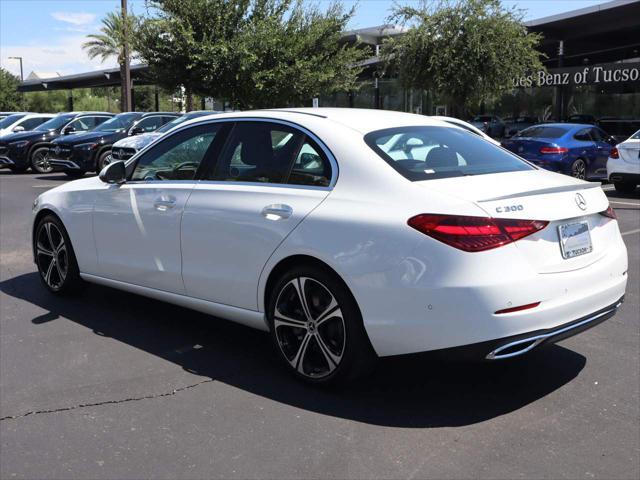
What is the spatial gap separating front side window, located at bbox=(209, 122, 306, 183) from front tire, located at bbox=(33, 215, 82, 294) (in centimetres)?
194

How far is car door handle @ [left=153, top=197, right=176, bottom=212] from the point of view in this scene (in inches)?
191

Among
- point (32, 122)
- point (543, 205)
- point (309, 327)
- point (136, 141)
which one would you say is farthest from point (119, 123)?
point (543, 205)

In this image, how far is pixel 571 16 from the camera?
106ft

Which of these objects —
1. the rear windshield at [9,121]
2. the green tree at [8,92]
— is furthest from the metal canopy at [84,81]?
the rear windshield at [9,121]

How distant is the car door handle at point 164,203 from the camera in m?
4.85

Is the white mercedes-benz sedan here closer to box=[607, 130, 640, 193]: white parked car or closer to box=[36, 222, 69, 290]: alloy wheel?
box=[36, 222, 69, 290]: alloy wheel

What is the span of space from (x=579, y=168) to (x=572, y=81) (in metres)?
15.8

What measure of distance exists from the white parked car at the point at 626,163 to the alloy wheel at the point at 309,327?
11.3 meters

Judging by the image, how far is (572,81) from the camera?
98.9 feet

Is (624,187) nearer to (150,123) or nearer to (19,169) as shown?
(150,123)

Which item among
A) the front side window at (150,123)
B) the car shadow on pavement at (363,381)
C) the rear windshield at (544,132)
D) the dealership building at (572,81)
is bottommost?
the car shadow on pavement at (363,381)

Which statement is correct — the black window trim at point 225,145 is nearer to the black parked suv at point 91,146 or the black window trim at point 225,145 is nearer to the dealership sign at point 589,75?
the black parked suv at point 91,146

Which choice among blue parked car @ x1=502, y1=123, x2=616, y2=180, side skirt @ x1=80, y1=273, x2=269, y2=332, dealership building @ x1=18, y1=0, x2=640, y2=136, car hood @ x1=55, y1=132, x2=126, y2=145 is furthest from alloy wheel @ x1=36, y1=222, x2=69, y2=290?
dealership building @ x1=18, y1=0, x2=640, y2=136

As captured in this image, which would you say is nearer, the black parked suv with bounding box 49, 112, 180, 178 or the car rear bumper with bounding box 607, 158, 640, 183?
the car rear bumper with bounding box 607, 158, 640, 183
